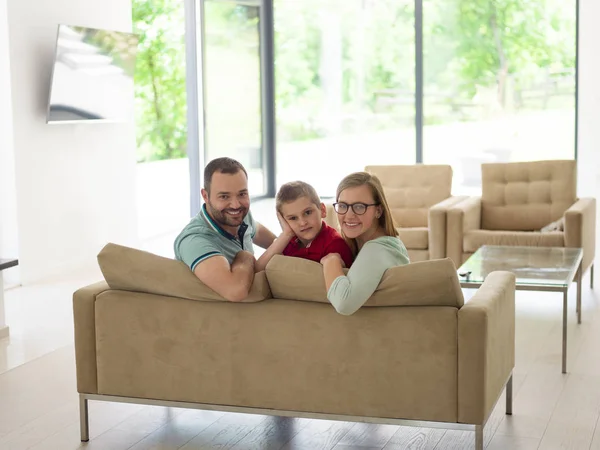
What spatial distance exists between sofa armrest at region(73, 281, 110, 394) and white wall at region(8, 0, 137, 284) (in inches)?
145

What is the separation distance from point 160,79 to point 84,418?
23.1ft

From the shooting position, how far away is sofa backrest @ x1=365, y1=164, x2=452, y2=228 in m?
7.07

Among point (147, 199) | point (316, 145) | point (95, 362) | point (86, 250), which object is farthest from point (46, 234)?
point (316, 145)

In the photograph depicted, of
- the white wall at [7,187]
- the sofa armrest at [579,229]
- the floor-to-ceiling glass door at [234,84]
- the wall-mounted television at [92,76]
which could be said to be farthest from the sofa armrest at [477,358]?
the floor-to-ceiling glass door at [234,84]

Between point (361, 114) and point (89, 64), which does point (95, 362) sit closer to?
point (89, 64)

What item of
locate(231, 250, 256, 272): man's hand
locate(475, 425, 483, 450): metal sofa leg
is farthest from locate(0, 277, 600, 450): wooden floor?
locate(231, 250, 256, 272): man's hand

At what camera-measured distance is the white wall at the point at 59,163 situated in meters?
7.12

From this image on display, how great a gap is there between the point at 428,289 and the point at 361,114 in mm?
8050

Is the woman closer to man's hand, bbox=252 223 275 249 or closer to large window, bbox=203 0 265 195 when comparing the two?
man's hand, bbox=252 223 275 249

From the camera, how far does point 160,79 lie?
10328 mm

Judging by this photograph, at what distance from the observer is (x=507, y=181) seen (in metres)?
6.95

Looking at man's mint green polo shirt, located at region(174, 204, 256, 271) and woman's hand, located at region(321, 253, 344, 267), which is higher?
man's mint green polo shirt, located at region(174, 204, 256, 271)

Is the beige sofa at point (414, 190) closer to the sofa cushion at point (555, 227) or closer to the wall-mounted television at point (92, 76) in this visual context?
the sofa cushion at point (555, 227)

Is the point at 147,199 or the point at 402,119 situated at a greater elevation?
the point at 402,119
